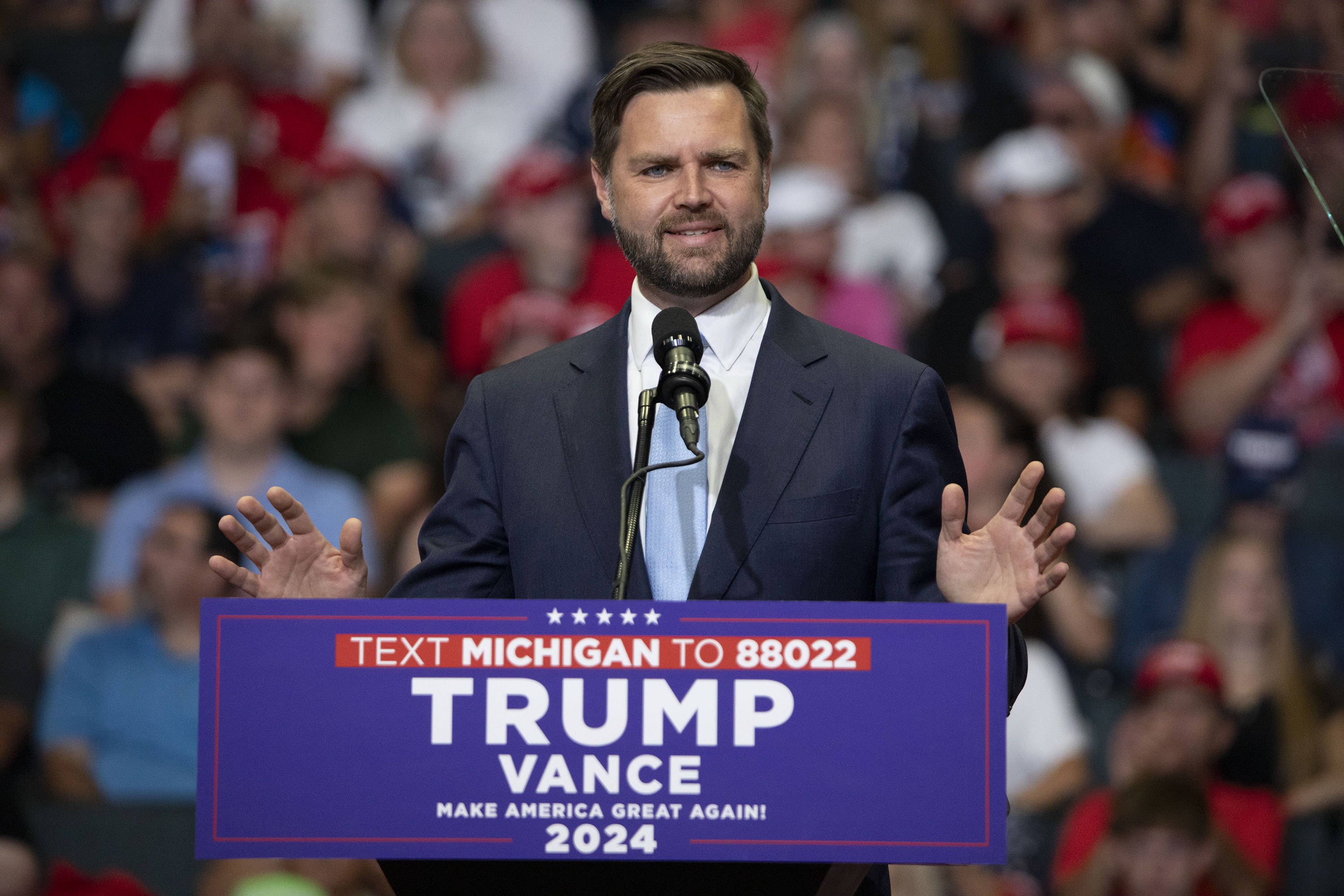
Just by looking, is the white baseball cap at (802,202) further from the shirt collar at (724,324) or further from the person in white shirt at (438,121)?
the shirt collar at (724,324)

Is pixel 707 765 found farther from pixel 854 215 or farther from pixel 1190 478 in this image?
pixel 854 215

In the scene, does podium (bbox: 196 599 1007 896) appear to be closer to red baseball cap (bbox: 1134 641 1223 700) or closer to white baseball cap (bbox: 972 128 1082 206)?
red baseball cap (bbox: 1134 641 1223 700)

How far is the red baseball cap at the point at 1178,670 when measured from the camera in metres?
3.90

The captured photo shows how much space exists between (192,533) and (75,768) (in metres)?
0.66

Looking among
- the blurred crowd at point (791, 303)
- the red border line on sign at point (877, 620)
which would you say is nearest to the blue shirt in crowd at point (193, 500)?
the blurred crowd at point (791, 303)

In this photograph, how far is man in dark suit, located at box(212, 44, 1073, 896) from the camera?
65.8 inches

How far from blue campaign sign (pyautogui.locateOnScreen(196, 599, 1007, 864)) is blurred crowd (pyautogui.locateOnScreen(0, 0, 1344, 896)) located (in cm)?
217

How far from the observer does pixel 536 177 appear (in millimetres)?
4887

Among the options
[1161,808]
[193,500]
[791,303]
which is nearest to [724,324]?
[791,303]

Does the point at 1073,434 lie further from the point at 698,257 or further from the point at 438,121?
the point at 698,257

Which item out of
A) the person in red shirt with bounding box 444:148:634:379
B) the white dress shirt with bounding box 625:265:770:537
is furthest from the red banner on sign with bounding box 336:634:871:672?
the person in red shirt with bounding box 444:148:634:379

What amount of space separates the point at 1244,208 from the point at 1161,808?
2.03 meters

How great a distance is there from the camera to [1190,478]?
4473mm

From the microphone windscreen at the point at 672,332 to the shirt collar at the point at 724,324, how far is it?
20cm
